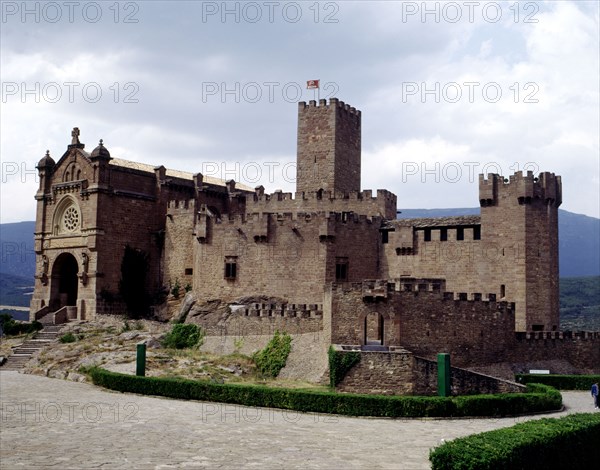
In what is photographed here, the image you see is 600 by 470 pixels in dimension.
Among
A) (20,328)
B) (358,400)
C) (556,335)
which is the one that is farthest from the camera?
(20,328)

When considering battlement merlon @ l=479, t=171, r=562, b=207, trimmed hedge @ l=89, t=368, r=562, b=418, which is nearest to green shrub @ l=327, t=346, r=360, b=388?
trimmed hedge @ l=89, t=368, r=562, b=418

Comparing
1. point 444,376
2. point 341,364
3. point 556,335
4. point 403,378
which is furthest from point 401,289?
point 556,335

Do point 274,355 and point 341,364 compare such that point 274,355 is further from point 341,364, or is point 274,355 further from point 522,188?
point 522,188

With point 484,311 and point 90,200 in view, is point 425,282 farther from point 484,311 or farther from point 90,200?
point 90,200

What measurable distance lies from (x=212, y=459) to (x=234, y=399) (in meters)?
13.7

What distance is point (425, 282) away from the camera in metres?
39.6

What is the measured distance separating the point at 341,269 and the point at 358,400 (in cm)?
2115

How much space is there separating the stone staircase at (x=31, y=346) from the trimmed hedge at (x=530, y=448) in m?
37.5

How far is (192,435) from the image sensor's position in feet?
81.0

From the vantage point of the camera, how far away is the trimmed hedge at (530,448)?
56.2ft

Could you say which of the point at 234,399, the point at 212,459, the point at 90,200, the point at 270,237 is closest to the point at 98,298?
the point at 90,200

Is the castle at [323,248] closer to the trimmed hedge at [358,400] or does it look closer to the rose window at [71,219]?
the rose window at [71,219]

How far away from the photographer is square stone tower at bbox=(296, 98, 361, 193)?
60500 mm

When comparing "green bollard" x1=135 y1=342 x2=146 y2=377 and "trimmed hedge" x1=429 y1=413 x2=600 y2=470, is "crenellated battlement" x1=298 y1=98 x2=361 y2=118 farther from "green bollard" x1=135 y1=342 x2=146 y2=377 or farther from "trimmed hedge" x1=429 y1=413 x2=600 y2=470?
"trimmed hedge" x1=429 y1=413 x2=600 y2=470
